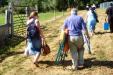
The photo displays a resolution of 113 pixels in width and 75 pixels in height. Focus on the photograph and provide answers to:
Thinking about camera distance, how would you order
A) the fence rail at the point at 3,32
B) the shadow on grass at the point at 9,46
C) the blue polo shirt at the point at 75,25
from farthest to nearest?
the fence rail at the point at 3,32, the shadow on grass at the point at 9,46, the blue polo shirt at the point at 75,25

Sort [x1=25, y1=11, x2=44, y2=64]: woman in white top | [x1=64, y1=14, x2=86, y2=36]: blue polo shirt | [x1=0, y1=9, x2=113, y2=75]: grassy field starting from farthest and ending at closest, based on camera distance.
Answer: [x1=25, y1=11, x2=44, y2=64]: woman in white top
[x1=0, y1=9, x2=113, y2=75]: grassy field
[x1=64, y1=14, x2=86, y2=36]: blue polo shirt

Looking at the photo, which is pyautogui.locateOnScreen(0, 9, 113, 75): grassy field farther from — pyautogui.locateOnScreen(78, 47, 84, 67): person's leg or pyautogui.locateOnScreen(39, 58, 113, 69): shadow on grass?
pyautogui.locateOnScreen(78, 47, 84, 67): person's leg

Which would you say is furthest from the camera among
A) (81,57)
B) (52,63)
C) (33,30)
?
(52,63)

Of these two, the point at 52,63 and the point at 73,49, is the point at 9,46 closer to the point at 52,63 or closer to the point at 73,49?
the point at 52,63

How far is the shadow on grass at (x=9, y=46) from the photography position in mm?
16273

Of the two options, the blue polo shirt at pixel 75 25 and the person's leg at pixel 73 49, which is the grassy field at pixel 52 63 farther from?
the blue polo shirt at pixel 75 25

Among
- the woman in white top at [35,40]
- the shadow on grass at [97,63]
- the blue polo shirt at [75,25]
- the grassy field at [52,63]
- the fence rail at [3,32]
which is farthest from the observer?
the fence rail at [3,32]

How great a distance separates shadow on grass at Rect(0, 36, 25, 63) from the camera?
16.3m

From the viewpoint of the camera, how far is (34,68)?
1301 centimetres

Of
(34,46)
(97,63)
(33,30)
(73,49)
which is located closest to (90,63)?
(97,63)

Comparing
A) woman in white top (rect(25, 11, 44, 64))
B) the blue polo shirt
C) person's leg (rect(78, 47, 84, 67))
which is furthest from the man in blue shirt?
woman in white top (rect(25, 11, 44, 64))

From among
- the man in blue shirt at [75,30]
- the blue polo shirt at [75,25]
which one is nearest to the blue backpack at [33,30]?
the man in blue shirt at [75,30]

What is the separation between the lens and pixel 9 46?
18.5 meters

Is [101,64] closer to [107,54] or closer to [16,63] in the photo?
[107,54]
